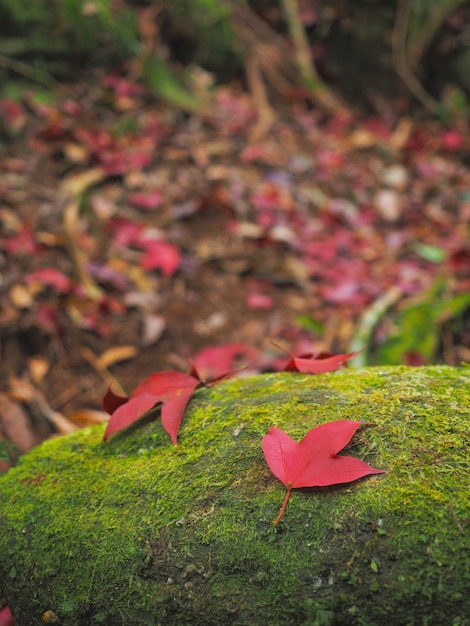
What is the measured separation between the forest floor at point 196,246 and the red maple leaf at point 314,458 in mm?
1176

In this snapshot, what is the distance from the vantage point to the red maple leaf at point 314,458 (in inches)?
36.4

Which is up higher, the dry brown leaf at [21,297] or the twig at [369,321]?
the dry brown leaf at [21,297]

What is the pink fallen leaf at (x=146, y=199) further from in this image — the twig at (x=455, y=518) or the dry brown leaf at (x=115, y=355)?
the twig at (x=455, y=518)

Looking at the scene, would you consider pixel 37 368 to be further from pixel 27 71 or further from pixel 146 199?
pixel 27 71

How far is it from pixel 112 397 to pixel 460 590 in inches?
32.3

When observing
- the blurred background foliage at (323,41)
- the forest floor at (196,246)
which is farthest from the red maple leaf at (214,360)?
the blurred background foliage at (323,41)

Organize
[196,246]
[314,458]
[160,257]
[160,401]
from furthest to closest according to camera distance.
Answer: [196,246] < [160,257] < [160,401] < [314,458]

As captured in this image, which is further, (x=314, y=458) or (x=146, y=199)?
(x=146, y=199)

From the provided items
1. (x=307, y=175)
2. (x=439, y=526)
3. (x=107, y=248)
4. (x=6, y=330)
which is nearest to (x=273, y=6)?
(x=307, y=175)

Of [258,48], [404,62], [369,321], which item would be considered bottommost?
[369,321]

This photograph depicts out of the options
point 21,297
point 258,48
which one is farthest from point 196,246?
point 258,48

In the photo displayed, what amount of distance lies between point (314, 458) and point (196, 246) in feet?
8.63

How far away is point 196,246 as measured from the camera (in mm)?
3459

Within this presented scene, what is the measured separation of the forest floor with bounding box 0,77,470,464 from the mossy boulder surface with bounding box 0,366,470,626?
0.83 metres
